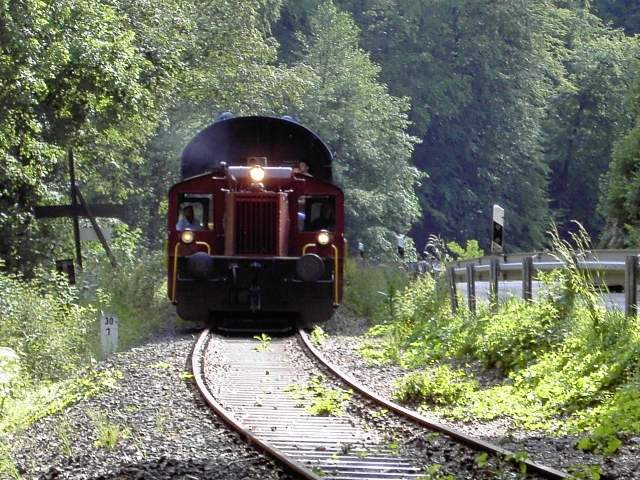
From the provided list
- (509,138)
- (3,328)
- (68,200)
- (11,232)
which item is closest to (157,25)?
(68,200)

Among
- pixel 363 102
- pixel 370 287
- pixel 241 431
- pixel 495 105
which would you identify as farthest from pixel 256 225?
pixel 495 105

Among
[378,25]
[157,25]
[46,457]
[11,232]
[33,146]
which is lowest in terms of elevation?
[46,457]

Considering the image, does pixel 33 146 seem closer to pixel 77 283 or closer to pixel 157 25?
pixel 77 283

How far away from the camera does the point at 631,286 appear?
12.6 metres

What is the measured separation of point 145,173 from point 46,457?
104ft

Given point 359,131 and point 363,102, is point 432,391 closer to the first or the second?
point 359,131

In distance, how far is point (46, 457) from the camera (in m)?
9.88

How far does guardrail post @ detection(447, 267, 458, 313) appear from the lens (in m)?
19.2

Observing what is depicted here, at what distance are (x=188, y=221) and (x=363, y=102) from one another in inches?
1159

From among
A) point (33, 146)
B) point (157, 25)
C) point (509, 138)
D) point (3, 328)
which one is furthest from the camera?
point (509, 138)

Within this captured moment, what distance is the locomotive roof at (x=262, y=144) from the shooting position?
21516 millimetres

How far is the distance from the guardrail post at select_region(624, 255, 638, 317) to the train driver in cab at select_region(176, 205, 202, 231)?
8.96 m

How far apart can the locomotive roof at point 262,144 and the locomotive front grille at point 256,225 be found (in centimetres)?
209

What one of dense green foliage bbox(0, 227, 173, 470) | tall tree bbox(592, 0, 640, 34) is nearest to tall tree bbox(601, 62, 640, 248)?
dense green foliage bbox(0, 227, 173, 470)
